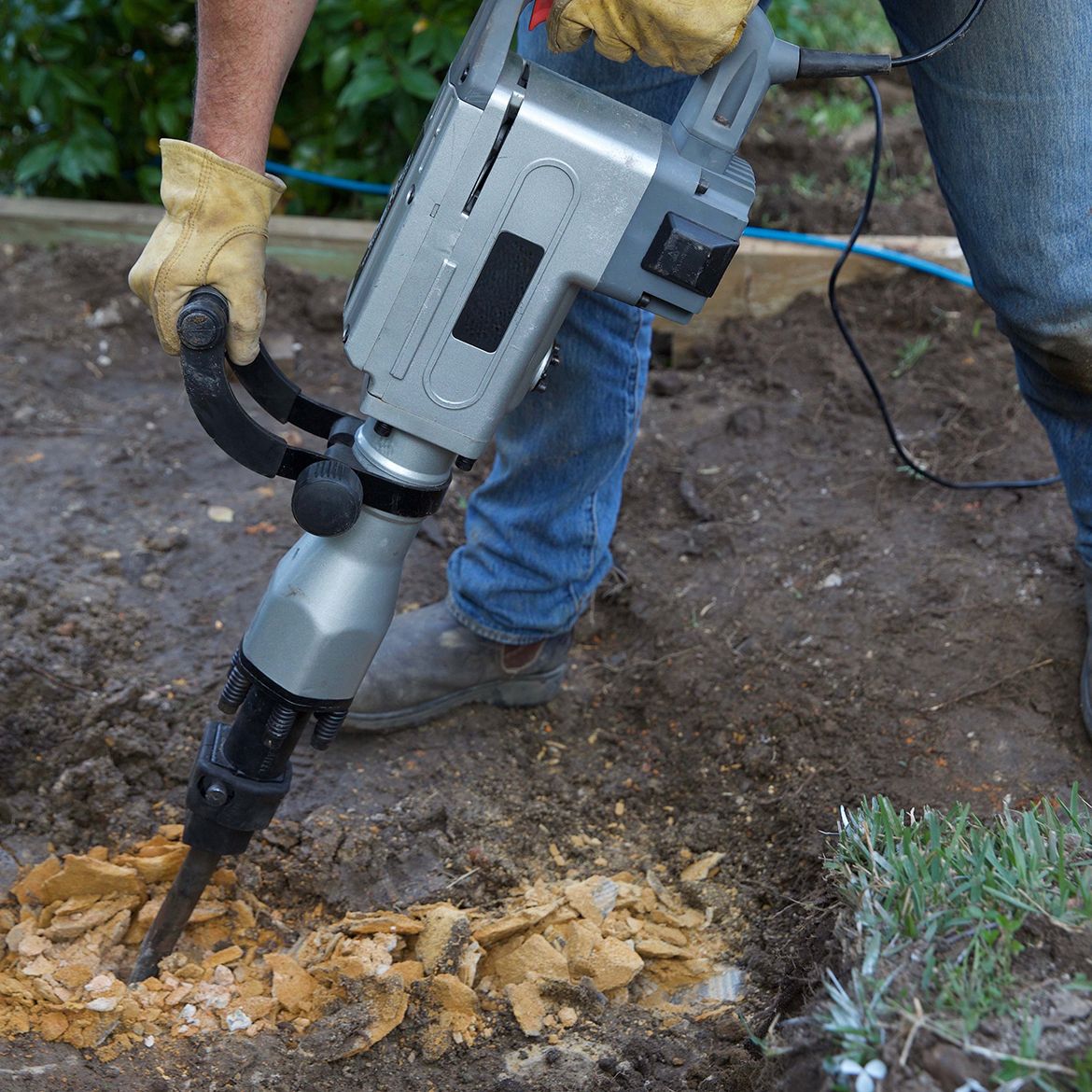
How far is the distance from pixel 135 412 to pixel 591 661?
1.47 metres

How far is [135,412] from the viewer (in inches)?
122

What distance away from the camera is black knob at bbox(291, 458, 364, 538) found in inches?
58.9

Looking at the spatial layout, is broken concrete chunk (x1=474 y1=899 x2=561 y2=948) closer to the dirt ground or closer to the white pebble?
the dirt ground

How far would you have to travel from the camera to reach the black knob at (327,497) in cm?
150

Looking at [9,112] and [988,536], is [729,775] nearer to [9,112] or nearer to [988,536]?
[988,536]

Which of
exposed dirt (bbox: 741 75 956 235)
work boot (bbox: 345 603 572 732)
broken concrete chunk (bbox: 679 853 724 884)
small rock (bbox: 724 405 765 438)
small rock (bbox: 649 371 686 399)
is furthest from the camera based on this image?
exposed dirt (bbox: 741 75 956 235)

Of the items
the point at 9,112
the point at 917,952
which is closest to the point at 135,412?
the point at 9,112

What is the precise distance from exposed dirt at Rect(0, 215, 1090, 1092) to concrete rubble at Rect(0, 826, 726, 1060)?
39 millimetres

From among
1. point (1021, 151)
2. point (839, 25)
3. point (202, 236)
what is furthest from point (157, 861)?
point (839, 25)

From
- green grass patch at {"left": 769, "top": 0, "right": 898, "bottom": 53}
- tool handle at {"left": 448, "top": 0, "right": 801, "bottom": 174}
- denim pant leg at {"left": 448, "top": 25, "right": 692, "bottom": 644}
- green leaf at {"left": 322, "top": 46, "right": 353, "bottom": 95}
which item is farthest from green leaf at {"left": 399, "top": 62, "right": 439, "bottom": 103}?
tool handle at {"left": 448, "top": 0, "right": 801, "bottom": 174}

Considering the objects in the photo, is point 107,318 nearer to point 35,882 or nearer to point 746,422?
point 746,422

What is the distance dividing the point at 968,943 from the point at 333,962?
0.94 m

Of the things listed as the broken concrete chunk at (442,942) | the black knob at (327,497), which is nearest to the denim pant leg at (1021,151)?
the black knob at (327,497)

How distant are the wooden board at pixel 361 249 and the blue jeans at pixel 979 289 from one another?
1.29 metres
